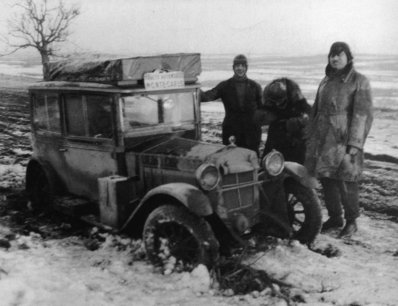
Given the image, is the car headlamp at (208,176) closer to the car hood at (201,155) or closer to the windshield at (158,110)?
the car hood at (201,155)

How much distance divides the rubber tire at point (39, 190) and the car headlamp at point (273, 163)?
2767 millimetres

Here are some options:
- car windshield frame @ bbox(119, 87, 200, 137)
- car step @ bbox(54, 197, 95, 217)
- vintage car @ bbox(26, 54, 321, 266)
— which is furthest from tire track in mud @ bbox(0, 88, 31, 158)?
car windshield frame @ bbox(119, 87, 200, 137)

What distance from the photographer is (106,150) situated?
4.76m

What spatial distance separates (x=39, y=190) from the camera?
19.4 ft

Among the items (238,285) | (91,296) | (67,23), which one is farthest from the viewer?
(67,23)

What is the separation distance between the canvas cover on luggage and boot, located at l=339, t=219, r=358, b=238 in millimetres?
2282

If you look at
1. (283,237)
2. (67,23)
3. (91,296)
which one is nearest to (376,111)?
(283,237)

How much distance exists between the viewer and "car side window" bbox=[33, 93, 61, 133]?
17.4 feet

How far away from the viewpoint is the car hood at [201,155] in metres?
4.16

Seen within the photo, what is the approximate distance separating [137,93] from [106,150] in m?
0.67

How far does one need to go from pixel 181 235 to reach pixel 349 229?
6.62ft

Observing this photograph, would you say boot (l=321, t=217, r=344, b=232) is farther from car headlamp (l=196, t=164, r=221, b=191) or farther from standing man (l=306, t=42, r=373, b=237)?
car headlamp (l=196, t=164, r=221, b=191)

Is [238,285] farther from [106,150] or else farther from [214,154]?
[106,150]

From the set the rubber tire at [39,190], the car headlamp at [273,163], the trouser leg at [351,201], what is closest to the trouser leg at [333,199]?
the trouser leg at [351,201]
